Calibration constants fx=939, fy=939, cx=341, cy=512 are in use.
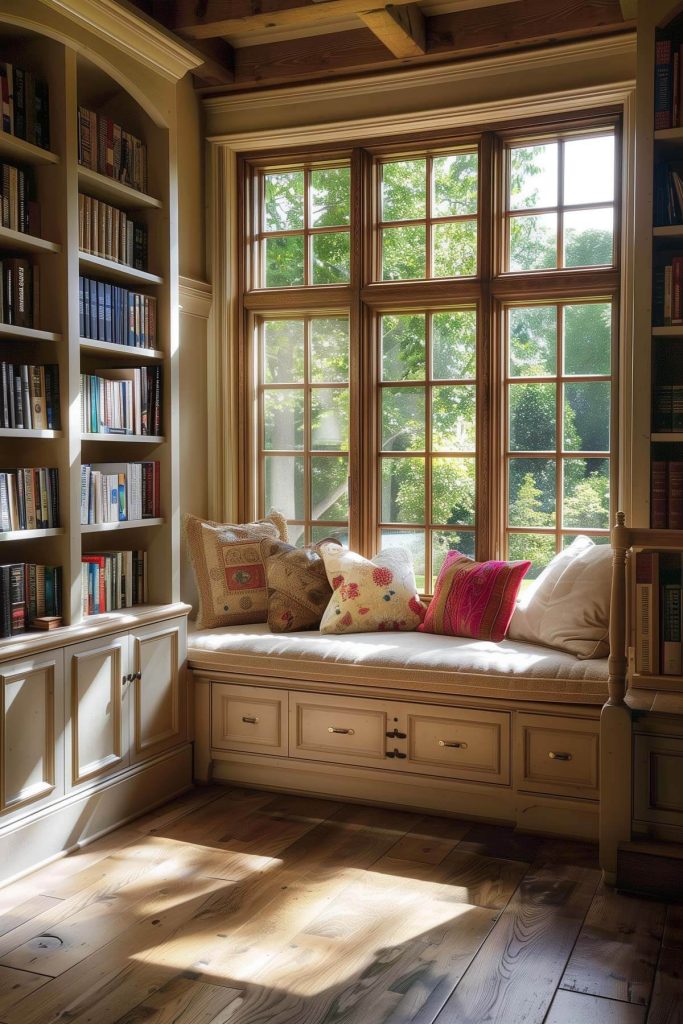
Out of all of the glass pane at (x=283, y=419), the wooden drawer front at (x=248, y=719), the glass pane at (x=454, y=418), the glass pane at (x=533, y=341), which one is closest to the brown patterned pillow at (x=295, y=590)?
the wooden drawer front at (x=248, y=719)

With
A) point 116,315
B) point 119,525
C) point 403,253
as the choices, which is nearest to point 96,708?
point 119,525

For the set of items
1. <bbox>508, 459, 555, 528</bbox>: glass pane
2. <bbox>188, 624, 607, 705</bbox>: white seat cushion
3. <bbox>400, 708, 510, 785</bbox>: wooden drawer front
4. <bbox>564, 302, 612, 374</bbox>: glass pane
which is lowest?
<bbox>400, 708, 510, 785</bbox>: wooden drawer front

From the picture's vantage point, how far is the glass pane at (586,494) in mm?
4086

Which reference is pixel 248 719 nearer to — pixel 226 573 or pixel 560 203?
pixel 226 573

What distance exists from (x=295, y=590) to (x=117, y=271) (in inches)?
60.5

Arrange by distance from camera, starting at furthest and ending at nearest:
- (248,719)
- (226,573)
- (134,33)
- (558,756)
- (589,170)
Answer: (226,573)
(589,170)
(248,719)
(134,33)
(558,756)

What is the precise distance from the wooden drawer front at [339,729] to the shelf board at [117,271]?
1.77m

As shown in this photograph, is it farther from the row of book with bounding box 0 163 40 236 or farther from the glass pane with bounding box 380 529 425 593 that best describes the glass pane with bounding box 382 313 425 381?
the row of book with bounding box 0 163 40 236

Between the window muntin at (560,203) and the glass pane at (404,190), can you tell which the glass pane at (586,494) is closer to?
the window muntin at (560,203)

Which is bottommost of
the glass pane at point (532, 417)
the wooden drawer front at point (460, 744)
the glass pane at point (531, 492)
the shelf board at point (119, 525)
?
the wooden drawer front at point (460, 744)

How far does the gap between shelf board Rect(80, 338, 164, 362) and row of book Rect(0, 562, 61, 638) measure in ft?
2.68

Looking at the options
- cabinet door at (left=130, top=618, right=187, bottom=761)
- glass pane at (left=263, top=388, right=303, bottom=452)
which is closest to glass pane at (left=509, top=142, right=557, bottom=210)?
glass pane at (left=263, top=388, right=303, bottom=452)

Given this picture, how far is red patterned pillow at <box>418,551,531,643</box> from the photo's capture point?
388 cm

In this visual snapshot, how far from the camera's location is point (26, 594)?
10.5ft
